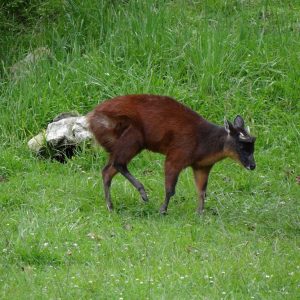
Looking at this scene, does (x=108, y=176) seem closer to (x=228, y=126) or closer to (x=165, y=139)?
(x=165, y=139)

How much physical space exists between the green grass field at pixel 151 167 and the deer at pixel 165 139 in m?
0.39

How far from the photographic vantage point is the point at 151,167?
1170 cm

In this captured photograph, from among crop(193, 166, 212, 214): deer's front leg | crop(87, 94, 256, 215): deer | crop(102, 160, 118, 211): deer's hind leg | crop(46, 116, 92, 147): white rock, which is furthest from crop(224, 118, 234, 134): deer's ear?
crop(46, 116, 92, 147): white rock

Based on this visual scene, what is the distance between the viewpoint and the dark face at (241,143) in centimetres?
1014

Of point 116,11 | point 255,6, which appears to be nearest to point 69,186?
point 116,11

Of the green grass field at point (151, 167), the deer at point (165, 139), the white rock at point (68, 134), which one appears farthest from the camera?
the white rock at point (68, 134)

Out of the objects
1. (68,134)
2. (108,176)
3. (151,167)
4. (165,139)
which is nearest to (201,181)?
(165,139)

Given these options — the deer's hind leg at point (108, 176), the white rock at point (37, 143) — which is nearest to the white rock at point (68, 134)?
the white rock at point (37, 143)

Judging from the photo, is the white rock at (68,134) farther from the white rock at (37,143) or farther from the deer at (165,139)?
the deer at (165,139)

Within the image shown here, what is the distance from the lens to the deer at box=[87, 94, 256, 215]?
10.1m

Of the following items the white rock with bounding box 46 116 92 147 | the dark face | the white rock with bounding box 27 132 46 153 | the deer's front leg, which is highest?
the dark face

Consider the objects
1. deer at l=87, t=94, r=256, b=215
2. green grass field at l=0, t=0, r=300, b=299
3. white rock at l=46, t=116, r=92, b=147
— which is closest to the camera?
green grass field at l=0, t=0, r=300, b=299

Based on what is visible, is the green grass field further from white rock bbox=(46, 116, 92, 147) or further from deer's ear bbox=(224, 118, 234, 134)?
deer's ear bbox=(224, 118, 234, 134)

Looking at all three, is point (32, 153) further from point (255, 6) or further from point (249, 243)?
point (255, 6)
